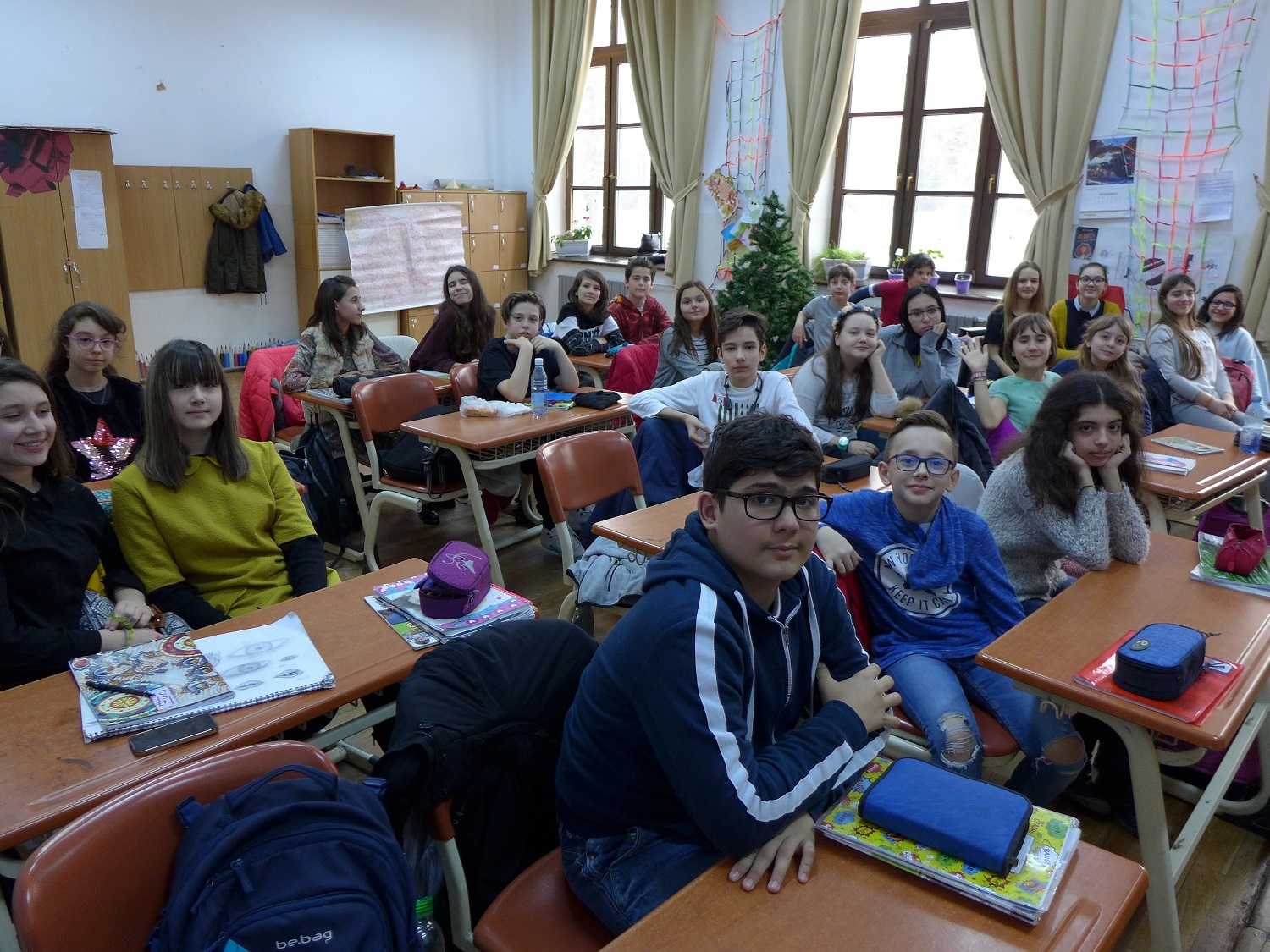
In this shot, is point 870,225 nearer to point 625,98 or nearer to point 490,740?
point 625,98

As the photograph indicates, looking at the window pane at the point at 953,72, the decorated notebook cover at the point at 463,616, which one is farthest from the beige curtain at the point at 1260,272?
the decorated notebook cover at the point at 463,616

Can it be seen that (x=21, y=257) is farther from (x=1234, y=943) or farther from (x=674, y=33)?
(x=1234, y=943)

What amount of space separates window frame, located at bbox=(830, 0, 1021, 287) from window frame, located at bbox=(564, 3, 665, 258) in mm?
2229

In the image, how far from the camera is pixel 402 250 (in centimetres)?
825

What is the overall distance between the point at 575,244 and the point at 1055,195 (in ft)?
14.9

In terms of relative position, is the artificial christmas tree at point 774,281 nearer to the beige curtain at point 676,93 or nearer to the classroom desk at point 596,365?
the beige curtain at point 676,93

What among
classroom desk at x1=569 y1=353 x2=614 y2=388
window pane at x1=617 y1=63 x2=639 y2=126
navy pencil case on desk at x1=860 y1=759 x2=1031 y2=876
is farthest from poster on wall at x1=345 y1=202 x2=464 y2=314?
navy pencil case on desk at x1=860 y1=759 x2=1031 y2=876

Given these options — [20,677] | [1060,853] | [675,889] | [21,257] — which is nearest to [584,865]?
[675,889]

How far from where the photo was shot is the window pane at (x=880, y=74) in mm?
6703

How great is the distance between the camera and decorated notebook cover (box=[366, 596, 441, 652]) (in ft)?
5.70

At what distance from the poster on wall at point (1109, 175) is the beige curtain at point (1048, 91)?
0.07 m

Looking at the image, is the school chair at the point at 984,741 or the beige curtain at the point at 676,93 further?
the beige curtain at the point at 676,93

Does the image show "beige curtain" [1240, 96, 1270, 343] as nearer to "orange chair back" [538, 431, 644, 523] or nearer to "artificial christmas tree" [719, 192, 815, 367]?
"artificial christmas tree" [719, 192, 815, 367]

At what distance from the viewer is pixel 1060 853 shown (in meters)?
1.14
